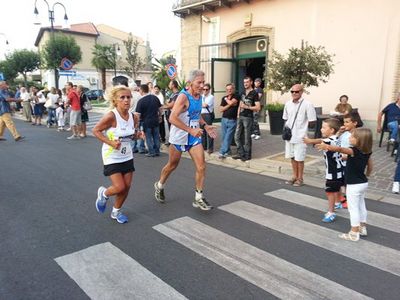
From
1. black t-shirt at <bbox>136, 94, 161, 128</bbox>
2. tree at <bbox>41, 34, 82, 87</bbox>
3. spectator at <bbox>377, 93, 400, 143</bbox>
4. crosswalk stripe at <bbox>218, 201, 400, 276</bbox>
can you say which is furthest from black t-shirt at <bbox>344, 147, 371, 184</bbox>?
tree at <bbox>41, 34, 82, 87</bbox>

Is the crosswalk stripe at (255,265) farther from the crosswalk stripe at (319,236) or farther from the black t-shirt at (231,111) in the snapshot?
the black t-shirt at (231,111)

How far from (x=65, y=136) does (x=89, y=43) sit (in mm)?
44948

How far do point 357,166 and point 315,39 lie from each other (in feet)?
29.9

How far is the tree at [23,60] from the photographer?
1770 inches

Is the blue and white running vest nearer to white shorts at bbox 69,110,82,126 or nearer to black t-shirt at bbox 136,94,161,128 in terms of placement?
black t-shirt at bbox 136,94,161,128

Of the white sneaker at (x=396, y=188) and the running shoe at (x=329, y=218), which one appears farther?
the white sneaker at (x=396, y=188)

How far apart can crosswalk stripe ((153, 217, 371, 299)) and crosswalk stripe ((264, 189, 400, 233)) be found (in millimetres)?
1784

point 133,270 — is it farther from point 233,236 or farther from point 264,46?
point 264,46

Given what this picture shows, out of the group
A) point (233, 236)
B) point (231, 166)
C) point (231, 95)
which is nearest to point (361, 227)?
point (233, 236)

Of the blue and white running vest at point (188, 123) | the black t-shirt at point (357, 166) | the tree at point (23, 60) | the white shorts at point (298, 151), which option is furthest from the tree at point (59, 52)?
the black t-shirt at point (357, 166)

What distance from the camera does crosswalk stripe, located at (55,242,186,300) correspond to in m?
2.93

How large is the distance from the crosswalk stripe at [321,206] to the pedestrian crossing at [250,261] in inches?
0.5

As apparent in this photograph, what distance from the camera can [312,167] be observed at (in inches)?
286

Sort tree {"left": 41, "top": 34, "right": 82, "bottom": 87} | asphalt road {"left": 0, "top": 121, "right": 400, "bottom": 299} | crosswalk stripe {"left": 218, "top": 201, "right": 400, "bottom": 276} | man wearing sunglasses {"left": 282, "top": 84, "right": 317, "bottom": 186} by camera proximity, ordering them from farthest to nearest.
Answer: tree {"left": 41, "top": 34, "right": 82, "bottom": 87}
man wearing sunglasses {"left": 282, "top": 84, "right": 317, "bottom": 186}
crosswalk stripe {"left": 218, "top": 201, "right": 400, "bottom": 276}
asphalt road {"left": 0, "top": 121, "right": 400, "bottom": 299}
